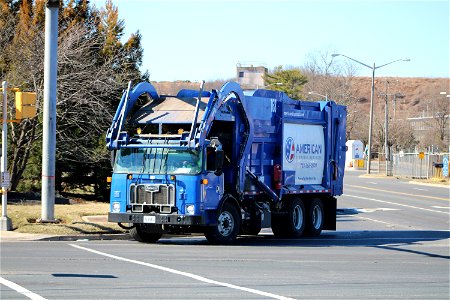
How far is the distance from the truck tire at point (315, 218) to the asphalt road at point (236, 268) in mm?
320

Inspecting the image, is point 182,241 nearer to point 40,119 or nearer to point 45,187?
point 45,187

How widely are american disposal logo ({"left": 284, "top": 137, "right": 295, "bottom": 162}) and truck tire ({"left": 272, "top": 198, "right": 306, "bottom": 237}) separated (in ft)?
4.16

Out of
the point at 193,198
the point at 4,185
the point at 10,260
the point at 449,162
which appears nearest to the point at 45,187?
the point at 4,185

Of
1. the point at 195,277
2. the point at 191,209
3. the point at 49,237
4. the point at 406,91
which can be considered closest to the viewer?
the point at 195,277

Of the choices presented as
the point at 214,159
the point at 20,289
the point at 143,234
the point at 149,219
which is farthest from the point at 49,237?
the point at 20,289

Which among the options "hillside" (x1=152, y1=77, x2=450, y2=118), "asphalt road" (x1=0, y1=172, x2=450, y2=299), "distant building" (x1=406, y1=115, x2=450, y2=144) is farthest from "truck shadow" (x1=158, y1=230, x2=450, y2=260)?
"hillside" (x1=152, y1=77, x2=450, y2=118)

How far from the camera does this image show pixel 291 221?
76.3 ft

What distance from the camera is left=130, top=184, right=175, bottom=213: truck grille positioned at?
64.3ft

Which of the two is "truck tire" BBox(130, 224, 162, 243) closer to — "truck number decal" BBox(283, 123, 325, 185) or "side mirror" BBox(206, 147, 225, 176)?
"side mirror" BBox(206, 147, 225, 176)

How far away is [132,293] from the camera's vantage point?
1215 cm

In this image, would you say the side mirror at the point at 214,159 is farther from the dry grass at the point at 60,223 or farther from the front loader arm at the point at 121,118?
the dry grass at the point at 60,223

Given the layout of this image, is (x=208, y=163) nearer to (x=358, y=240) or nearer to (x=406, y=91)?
(x=358, y=240)

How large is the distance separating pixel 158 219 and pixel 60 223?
13.9 ft

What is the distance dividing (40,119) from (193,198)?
483 inches
